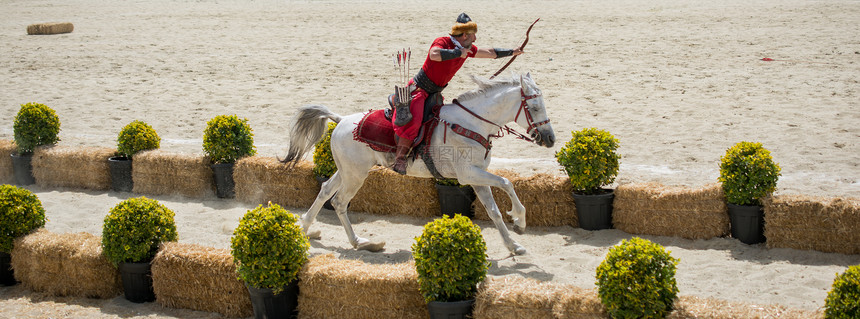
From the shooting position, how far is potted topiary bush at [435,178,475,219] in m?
10.6

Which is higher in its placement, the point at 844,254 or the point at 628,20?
the point at 628,20

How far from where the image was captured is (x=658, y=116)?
604 inches

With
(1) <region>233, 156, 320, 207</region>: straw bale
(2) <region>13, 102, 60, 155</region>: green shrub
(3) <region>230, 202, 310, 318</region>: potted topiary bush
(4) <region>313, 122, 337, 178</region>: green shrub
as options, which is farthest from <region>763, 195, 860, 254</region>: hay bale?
(2) <region>13, 102, 60, 155</region>: green shrub

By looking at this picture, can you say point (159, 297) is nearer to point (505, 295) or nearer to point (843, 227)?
point (505, 295)

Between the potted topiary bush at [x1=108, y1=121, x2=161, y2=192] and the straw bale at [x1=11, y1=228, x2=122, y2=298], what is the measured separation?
3775mm

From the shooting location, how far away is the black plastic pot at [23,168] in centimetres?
1345

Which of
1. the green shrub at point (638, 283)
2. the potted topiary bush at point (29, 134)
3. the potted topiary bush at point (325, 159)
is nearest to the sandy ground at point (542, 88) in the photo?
the potted topiary bush at point (325, 159)

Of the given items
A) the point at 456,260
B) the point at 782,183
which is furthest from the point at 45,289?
the point at 782,183

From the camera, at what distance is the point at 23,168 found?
44.3 feet

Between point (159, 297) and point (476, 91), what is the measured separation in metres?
4.24

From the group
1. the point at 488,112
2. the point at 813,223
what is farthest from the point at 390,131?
the point at 813,223

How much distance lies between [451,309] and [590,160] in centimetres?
374

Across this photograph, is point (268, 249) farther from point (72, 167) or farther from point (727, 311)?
point (72, 167)

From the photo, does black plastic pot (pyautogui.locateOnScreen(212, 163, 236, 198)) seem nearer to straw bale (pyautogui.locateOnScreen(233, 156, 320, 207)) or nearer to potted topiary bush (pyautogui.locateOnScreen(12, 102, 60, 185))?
straw bale (pyautogui.locateOnScreen(233, 156, 320, 207))
